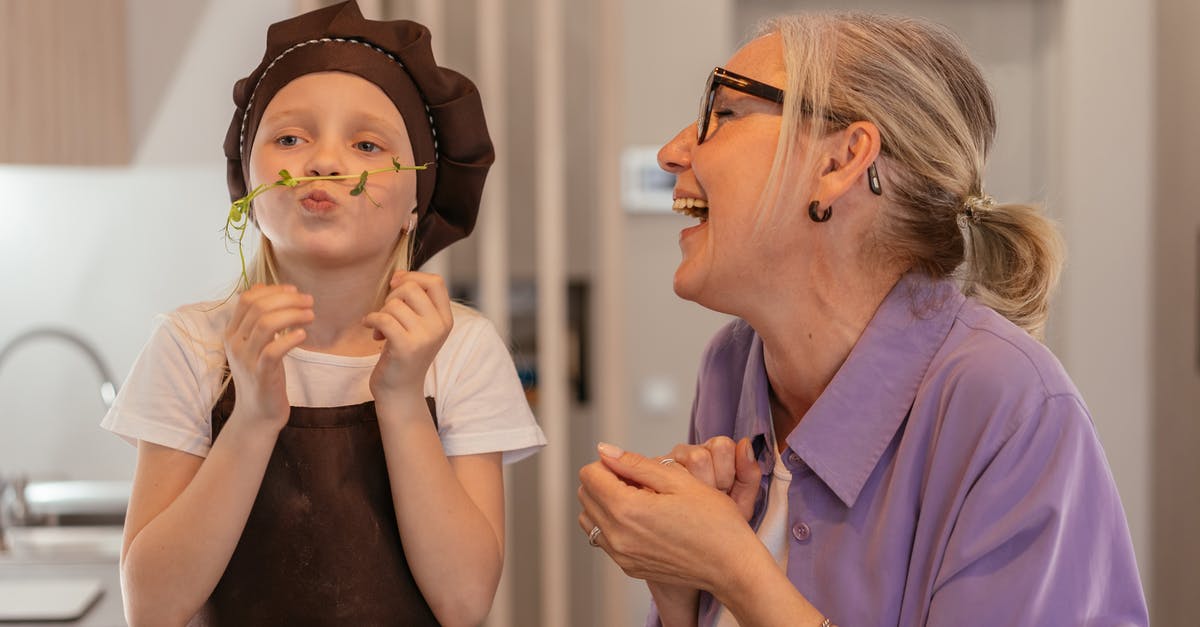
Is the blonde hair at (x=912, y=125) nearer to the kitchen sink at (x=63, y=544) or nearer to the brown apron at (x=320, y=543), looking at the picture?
the brown apron at (x=320, y=543)

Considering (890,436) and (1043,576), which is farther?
(890,436)

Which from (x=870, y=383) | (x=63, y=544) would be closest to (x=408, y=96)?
(x=870, y=383)

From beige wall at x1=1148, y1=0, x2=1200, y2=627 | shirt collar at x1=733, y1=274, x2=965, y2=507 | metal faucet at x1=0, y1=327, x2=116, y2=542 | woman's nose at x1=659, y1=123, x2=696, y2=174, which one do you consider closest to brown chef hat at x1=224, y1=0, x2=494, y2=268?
woman's nose at x1=659, y1=123, x2=696, y2=174

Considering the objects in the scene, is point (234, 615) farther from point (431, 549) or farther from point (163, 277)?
point (163, 277)

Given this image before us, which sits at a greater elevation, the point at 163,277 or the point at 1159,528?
the point at 163,277

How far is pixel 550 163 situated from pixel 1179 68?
7.46 ft

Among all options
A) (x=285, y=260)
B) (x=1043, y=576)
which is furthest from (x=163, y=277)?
(x=1043, y=576)

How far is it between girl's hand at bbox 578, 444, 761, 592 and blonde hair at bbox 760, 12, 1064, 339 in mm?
341

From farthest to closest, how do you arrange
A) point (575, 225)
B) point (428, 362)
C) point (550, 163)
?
point (575, 225) → point (550, 163) → point (428, 362)

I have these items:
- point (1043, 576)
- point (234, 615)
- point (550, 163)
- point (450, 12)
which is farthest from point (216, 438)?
point (450, 12)

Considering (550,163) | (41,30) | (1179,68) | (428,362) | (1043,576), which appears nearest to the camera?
(1043,576)

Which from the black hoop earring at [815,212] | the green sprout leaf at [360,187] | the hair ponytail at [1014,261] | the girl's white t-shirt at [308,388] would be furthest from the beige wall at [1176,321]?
the green sprout leaf at [360,187]

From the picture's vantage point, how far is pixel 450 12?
2.39m

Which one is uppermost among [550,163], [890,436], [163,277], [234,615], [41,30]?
[41,30]
